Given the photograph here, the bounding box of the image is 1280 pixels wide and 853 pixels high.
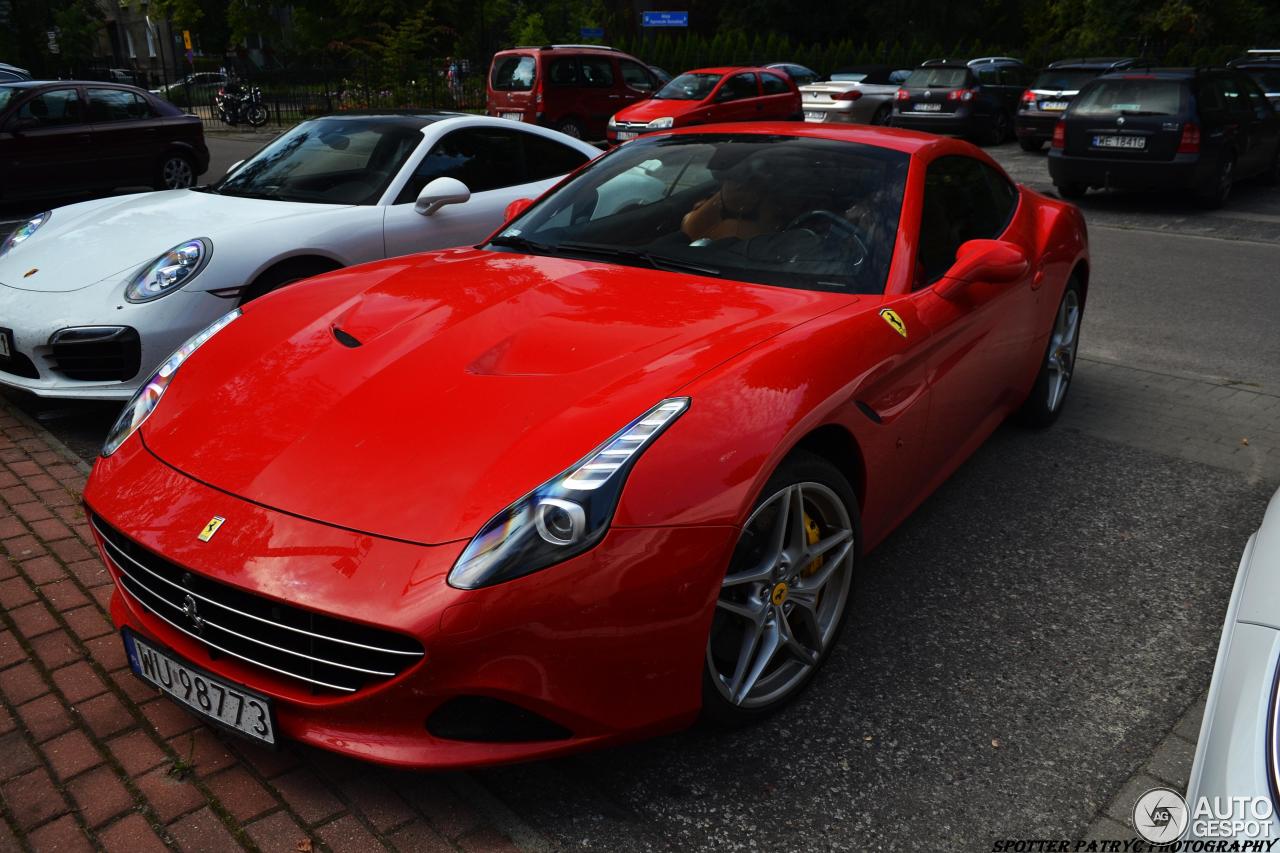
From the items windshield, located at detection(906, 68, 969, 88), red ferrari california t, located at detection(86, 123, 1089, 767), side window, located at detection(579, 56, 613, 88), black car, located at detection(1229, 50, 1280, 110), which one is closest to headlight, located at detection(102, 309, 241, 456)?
red ferrari california t, located at detection(86, 123, 1089, 767)

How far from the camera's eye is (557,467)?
7.36 feet

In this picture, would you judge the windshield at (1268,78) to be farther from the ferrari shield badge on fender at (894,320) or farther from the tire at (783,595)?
the tire at (783,595)

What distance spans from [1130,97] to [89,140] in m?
11.9

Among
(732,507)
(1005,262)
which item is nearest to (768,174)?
(1005,262)

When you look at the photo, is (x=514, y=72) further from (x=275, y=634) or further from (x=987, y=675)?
(x=275, y=634)

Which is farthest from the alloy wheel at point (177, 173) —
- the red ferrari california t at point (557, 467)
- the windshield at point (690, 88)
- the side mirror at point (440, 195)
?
the red ferrari california t at point (557, 467)

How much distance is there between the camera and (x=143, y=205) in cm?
553

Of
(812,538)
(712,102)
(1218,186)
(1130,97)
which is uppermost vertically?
(1130,97)

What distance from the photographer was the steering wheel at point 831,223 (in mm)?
3377

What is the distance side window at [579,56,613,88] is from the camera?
691 inches

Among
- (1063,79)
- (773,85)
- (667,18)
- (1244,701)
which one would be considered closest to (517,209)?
(1244,701)

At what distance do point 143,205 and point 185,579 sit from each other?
3955 millimetres

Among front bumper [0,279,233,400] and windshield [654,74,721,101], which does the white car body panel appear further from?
windshield [654,74,721,101]

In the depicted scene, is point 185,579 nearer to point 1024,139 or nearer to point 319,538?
point 319,538
